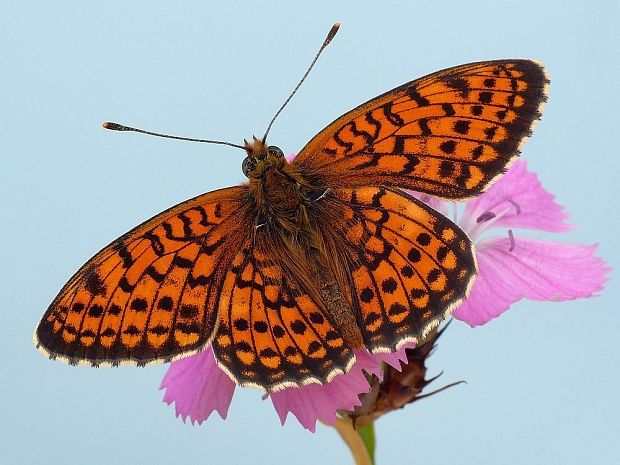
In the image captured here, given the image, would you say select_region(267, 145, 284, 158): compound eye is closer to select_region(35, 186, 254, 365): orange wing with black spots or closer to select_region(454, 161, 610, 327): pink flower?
select_region(35, 186, 254, 365): orange wing with black spots

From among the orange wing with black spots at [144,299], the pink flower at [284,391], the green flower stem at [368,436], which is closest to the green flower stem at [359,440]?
the green flower stem at [368,436]

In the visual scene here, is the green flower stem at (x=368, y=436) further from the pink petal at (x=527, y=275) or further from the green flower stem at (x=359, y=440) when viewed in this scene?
the pink petal at (x=527, y=275)

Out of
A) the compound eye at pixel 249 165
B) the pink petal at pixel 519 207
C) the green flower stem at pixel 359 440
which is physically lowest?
the green flower stem at pixel 359 440

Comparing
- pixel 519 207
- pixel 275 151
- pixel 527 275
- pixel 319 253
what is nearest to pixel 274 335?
pixel 319 253

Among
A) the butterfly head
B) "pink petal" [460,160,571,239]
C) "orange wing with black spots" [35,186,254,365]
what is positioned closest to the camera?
"orange wing with black spots" [35,186,254,365]

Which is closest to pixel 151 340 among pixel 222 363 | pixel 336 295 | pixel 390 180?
pixel 222 363

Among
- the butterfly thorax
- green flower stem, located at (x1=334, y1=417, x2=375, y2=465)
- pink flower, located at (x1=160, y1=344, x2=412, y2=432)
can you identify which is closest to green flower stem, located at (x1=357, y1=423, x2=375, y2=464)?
green flower stem, located at (x1=334, y1=417, x2=375, y2=465)
